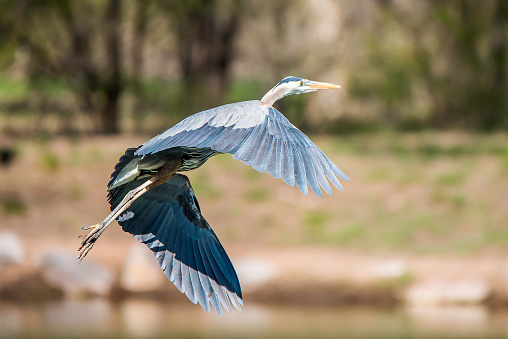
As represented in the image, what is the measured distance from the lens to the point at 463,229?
11305 mm

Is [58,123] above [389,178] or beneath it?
above

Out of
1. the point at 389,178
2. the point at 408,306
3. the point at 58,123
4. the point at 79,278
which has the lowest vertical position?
the point at 408,306

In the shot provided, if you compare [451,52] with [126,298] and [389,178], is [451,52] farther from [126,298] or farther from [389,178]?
[126,298]

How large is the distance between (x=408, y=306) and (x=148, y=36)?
8552 mm

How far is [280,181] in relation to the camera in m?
12.9

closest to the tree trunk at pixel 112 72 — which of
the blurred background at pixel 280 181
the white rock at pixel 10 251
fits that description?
the blurred background at pixel 280 181

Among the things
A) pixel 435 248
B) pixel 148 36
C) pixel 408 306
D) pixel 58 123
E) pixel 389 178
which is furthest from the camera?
pixel 148 36

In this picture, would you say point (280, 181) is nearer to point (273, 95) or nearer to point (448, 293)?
point (448, 293)

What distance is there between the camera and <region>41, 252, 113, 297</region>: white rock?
9711 millimetres

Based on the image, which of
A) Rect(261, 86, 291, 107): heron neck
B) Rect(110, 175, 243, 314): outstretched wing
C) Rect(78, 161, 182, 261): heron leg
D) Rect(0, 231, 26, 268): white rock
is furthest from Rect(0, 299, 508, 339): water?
Rect(261, 86, 291, 107): heron neck

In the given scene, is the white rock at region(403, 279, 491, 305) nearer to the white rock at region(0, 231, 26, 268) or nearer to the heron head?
the white rock at region(0, 231, 26, 268)

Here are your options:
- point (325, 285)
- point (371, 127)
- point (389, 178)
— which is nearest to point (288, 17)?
point (371, 127)

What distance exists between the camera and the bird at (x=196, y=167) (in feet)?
11.5

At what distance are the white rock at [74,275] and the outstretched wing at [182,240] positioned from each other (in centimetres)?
525
